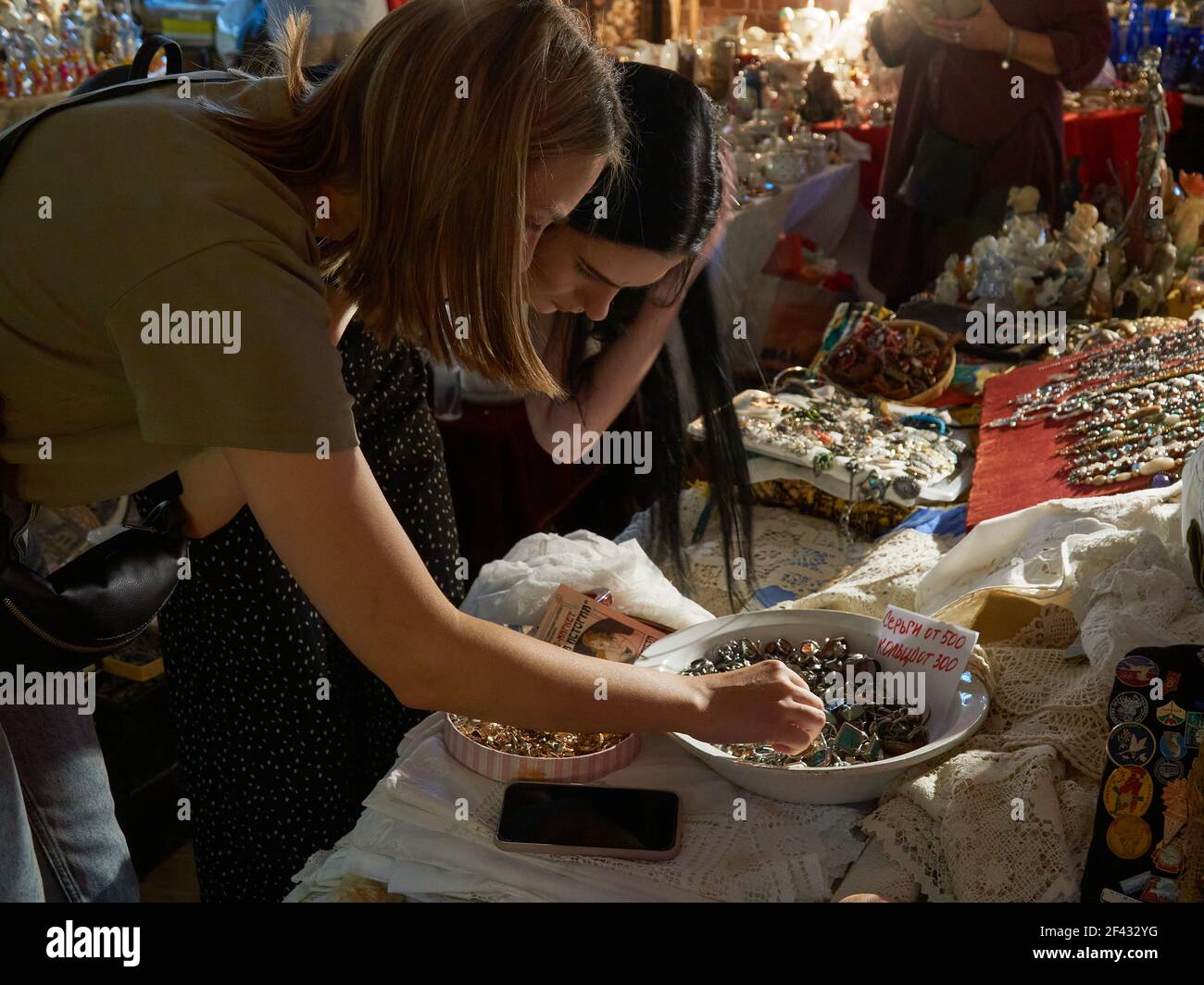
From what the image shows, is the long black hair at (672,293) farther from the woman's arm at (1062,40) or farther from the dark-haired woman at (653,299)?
the woman's arm at (1062,40)

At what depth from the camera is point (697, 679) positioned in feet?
3.41

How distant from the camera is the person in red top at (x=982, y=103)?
329 centimetres

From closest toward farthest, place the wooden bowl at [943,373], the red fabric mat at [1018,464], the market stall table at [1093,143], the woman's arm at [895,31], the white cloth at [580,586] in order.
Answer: the white cloth at [580,586] → the red fabric mat at [1018,464] → the wooden bowl at [943,373] → the woman's arm at [895,31] → the market stall table at [1093,143]

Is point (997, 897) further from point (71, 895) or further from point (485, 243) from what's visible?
point (71, 895)

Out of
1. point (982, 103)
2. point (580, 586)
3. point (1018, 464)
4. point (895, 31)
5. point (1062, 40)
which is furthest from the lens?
point (895, 31)

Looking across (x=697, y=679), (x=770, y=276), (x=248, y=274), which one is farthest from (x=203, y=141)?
(x=770, y=276)

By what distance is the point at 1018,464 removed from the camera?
1.85 metres
